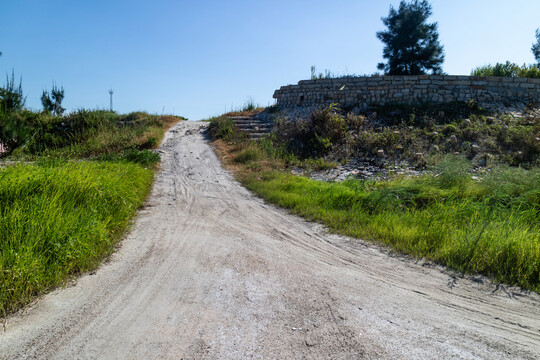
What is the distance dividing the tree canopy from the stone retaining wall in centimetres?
873

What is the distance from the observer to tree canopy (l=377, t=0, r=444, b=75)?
23141 millimetres

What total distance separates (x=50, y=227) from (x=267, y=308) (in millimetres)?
2691

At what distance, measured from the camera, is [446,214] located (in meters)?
5.82

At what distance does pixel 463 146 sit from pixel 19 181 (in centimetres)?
1286

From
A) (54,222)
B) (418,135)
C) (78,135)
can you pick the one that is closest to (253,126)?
Result: (418,135)

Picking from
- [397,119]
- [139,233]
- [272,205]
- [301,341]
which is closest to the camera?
[301,341]

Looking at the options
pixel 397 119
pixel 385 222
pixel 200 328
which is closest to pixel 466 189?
pixel 385 222

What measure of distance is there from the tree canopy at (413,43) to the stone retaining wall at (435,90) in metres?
8.73

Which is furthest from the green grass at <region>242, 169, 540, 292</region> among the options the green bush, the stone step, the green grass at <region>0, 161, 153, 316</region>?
the green bush

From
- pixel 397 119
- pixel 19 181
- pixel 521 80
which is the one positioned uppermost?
pixel 521 80

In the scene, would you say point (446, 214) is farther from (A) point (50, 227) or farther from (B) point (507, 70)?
(B) point (507, 70)

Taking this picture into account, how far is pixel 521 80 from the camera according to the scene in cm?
1518

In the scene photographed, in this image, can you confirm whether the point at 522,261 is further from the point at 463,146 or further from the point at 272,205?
the point at 463,146

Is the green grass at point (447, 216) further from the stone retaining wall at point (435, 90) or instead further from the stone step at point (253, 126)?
the stone retaining wall at point (435, 90)
